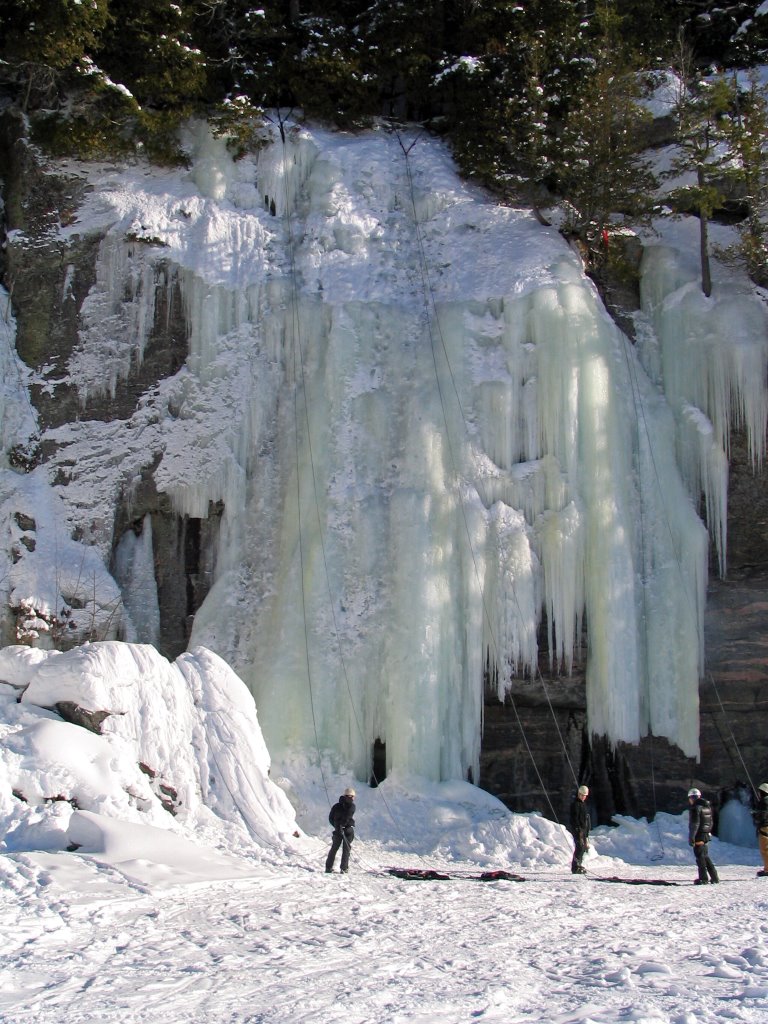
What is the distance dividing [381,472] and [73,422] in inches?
189

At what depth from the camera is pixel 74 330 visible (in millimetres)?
17703

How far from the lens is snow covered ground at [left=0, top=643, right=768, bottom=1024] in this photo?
5863 millimetres

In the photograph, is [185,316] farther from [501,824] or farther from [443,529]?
[501,824]

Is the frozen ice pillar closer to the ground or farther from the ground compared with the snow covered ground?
farther from the ground

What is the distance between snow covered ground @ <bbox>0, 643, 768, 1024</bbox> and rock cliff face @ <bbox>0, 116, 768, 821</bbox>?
142cm

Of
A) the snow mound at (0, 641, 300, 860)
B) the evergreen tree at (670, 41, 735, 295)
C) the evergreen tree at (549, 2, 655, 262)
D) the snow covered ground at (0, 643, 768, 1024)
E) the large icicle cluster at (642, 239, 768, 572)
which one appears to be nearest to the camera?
the snow covered ground at (0, 643, 768, 1024)

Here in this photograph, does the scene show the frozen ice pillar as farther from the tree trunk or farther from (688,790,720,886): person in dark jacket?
(688,790,720,886): person in dark jacket

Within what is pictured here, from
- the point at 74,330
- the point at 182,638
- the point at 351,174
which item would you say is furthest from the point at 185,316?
the point at 182,638

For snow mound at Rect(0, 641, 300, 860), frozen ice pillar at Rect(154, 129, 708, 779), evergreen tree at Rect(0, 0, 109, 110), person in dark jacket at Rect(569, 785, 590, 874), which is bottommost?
person in dark jacket at Rect(569, 785, 590, 874)

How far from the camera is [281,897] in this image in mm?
8641

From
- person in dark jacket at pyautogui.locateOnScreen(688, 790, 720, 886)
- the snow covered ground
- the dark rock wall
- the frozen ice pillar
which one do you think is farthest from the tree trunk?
person in dark jacket at pyautogui.locateOnScreen(688, 790, 720, 886)

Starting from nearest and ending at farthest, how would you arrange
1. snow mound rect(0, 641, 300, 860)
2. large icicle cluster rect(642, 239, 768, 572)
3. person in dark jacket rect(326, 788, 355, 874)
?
snow mound rect(0, 641, 300, 860), person in dark jacket rect(326, 788, 355, 874), large icicle cluster rect(642, 239, 768, 572)

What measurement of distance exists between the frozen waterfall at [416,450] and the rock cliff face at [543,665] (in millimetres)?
337

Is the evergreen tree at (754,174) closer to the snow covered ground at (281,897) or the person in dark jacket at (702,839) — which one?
the snow covered ground at (281,897)
